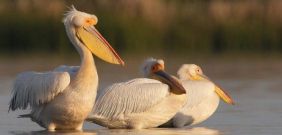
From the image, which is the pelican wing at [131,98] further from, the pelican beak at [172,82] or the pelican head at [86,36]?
the pelican head at [86,36]

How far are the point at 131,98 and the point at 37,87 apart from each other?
115 cm

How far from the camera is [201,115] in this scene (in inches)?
439

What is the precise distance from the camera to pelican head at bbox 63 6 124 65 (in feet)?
34.2

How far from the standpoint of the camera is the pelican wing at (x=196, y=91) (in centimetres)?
1128

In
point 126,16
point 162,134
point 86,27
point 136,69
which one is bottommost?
point 162,134

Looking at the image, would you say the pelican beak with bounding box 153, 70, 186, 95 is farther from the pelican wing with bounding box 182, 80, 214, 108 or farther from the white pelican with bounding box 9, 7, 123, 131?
the white pelican with bounding box 9, 7, 123, 131

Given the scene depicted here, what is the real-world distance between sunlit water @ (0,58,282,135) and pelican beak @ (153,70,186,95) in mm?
433

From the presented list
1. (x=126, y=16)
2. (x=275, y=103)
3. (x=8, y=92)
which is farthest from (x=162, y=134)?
(x=126, y=16)

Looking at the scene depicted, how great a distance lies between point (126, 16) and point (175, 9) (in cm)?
169

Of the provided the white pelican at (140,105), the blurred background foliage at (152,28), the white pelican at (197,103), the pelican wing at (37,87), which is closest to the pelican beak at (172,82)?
the white pelican at (140,105)

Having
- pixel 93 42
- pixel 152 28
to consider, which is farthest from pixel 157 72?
pixel 152 28

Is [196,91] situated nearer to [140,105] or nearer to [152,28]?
[140,105]

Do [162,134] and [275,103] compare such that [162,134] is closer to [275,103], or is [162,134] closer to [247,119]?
[247,119]

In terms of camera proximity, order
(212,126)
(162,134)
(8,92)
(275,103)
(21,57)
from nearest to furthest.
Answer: (162,134)
(212,126)
(275,103)
(8,92)
(21,57)
